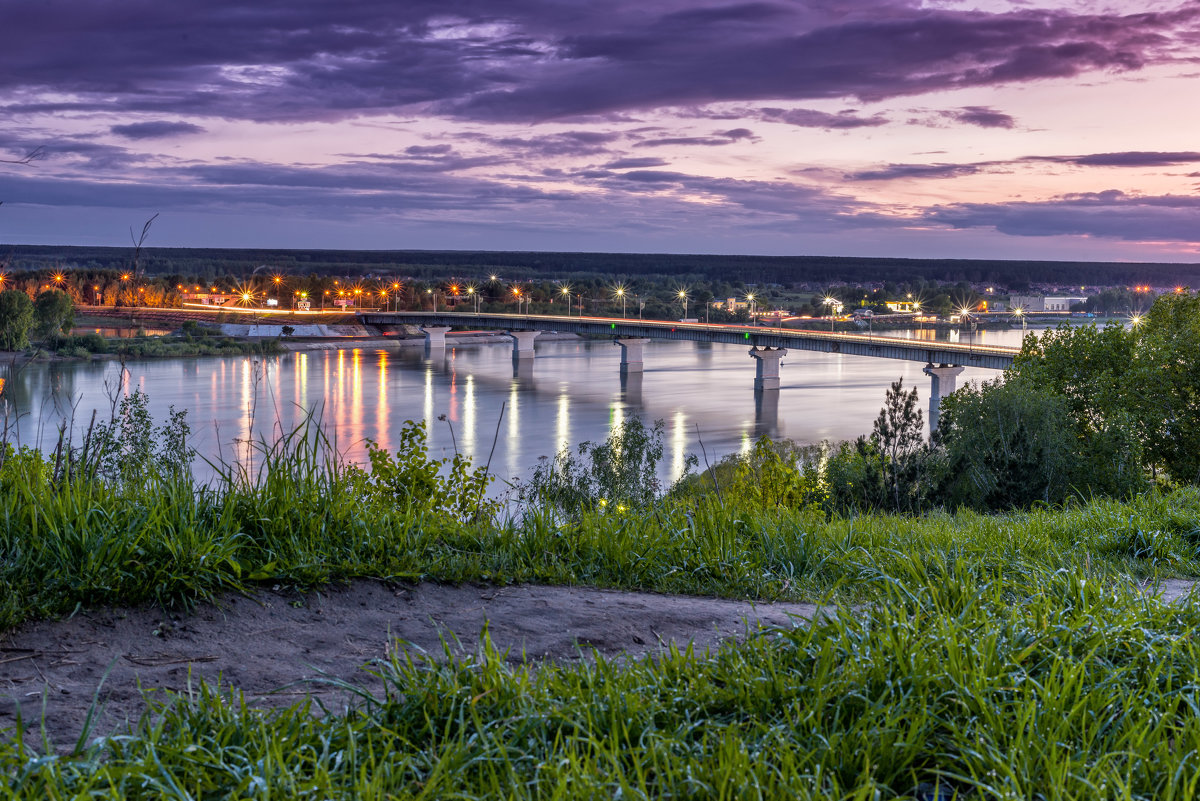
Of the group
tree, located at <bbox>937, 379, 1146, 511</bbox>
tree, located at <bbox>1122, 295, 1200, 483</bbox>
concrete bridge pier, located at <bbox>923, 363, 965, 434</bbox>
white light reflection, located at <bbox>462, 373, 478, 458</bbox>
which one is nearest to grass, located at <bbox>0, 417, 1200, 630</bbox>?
tree, located at <bbox>937, 379, 1146, 511</bbox>

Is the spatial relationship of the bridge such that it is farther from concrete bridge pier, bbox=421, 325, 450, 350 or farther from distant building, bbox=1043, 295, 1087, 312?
distant building, bbox=1043, 295, 1087, 312

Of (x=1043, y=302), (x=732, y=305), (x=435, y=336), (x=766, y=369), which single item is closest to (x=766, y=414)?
(x=766, y=369)

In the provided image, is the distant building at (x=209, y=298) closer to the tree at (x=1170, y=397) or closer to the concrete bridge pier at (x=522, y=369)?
the concrete bridge pier at (x=522, y=369)

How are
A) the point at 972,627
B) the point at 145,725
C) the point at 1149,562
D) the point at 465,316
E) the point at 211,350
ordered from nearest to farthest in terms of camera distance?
the point at 145,725, the point at 972,627, the point at 1149,562, the point at 211,350, the point at 465,316

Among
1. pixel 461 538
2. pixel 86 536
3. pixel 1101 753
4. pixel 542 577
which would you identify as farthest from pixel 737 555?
pixel 86 536

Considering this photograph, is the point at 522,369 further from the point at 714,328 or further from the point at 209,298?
the point at 209,298

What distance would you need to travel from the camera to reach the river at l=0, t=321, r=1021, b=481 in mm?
41094

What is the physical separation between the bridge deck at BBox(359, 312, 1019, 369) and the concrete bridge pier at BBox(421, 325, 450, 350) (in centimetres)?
97

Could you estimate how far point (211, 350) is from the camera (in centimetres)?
7288

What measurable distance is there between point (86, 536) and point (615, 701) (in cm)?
227

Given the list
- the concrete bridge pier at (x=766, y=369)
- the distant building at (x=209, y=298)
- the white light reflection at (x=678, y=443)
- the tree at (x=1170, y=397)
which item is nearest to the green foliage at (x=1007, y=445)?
the tree at (x=1170, y=397)

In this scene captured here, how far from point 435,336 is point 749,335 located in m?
30.5

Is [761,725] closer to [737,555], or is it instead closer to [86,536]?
[737,555]

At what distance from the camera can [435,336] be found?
9131cm
